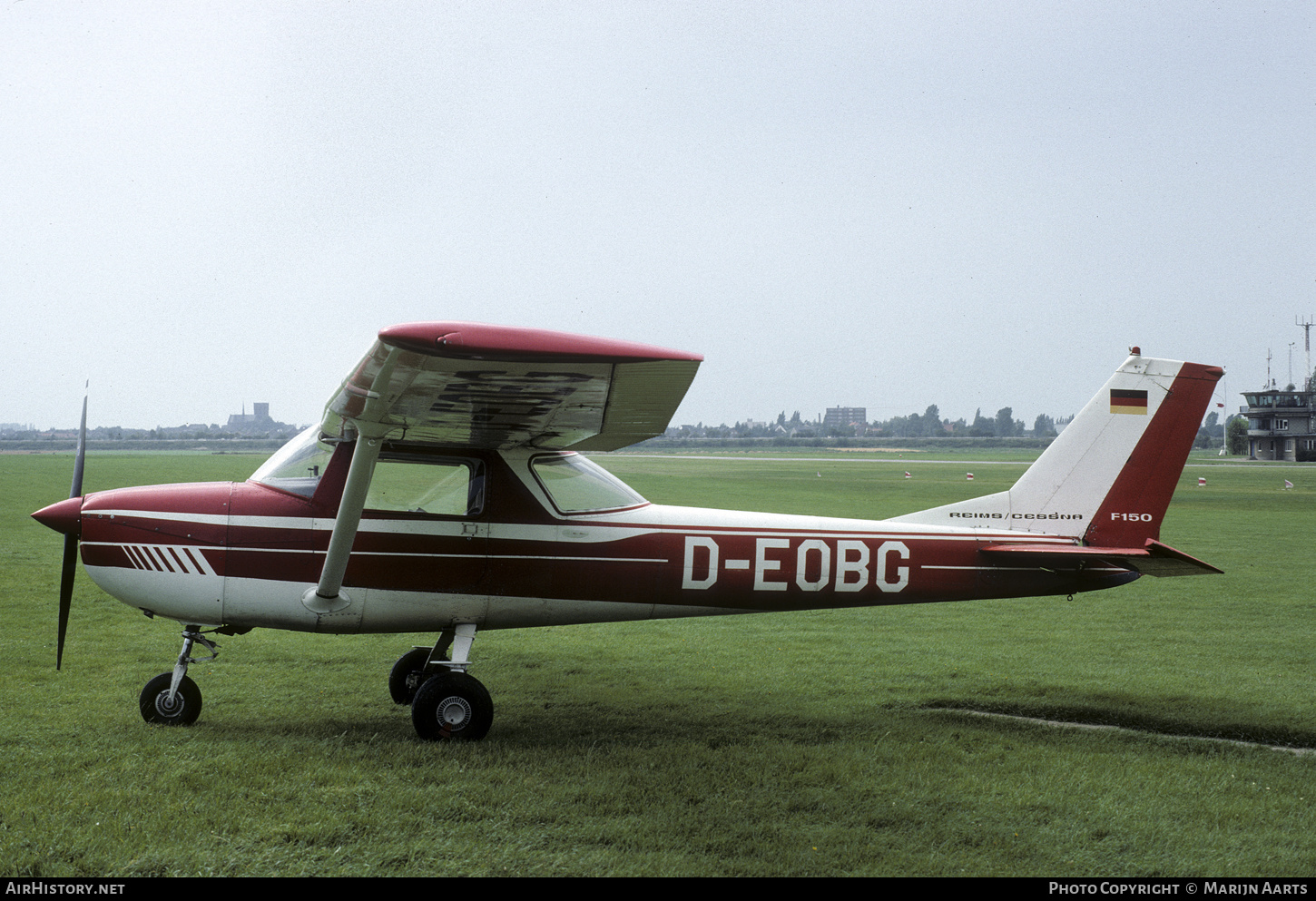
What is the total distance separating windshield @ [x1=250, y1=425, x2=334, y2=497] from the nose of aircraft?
110 centimetres

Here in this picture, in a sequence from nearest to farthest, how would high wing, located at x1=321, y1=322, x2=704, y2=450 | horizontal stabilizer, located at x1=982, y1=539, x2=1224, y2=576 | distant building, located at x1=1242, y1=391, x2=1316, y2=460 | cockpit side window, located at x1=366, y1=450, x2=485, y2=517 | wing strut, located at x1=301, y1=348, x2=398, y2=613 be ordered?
high wing, located at x1=321, y1=322, x2=704, y2=450 → wing strut, located at x1=301, y1=348, x2=398, y2=613 → cockpit side window, located at x1=366, y1=450, x2=485, y2=517 → horizontal stabilizer, located at x1=982, y1=539, x2=1224, y2=576 → distant building, located at x1=1242, y1=391, x2=1316, y2=460

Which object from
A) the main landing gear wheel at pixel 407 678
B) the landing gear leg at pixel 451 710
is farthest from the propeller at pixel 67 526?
the landing gear leg at pixel 451 710

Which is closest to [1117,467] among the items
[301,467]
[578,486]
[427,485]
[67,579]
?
[578,486]

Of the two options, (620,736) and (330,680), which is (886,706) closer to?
(620,736)

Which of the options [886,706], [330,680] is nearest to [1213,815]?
[886,706]

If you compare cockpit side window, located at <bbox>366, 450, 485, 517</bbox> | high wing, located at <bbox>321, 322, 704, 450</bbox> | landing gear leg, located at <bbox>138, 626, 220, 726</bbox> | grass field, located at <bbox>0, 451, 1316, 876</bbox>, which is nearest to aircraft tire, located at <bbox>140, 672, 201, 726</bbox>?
landing gear leg, located at <bbox>138, 626, 220, 726</bbox>

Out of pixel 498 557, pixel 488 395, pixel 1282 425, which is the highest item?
pixel 1282 425

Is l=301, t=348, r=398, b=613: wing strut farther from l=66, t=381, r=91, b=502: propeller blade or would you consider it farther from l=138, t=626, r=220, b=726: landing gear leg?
l=66, t=381, r=91, b=502: propeller blade

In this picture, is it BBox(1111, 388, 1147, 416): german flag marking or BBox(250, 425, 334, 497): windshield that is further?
BBox(1111, 388, 1147, 416): german flag marking

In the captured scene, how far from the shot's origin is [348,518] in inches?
224

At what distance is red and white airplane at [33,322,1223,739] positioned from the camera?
20.1 feet

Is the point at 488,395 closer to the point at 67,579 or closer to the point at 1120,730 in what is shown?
the point at 67,579

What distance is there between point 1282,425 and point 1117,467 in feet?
333
